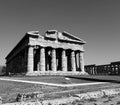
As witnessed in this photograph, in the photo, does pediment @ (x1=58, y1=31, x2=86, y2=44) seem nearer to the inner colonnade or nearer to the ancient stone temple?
the ancient stone temple

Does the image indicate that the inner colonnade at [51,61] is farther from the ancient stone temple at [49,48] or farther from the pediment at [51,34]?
the pediment at [51,34]

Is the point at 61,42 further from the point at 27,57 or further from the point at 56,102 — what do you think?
A: the point at 56,102

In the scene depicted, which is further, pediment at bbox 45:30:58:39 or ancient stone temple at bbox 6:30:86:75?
pediment at bbox 45:30:58:39

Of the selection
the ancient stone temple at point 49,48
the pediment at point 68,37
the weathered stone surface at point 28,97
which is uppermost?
the pediment at point 68,37

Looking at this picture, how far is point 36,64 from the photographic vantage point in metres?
48.2

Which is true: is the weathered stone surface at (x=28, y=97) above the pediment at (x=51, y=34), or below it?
below

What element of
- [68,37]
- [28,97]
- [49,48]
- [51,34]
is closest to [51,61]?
[49,48]

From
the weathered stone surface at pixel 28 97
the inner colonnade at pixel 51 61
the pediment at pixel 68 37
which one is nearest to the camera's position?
the weathered stone surface at pixel 28 97

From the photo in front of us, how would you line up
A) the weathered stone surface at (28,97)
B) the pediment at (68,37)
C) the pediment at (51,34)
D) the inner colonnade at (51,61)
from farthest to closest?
the pediment at (68,37), the pediment at (51,34), the inner colonnade at (51,61), the weathered stone surface at (28,97)

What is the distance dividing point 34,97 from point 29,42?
99.0ft

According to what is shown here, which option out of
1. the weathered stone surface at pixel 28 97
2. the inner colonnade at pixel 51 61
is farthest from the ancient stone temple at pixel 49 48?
the weathered stone surface at pixel 28 97

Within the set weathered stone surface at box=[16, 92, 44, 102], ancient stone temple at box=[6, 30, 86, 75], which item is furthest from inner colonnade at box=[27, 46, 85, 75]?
weathered stone surface at box=[16, 92, 44, 102]

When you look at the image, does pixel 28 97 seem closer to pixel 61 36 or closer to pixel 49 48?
pixel 49 48

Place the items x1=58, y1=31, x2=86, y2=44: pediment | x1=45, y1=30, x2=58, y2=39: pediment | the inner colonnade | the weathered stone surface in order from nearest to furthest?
the weathered stone surface < the inner colonnade < x1=45, y1=30, x2=58, y2=39: pediment < x1=58, y1=31, x2=86, y2=44: pediment
